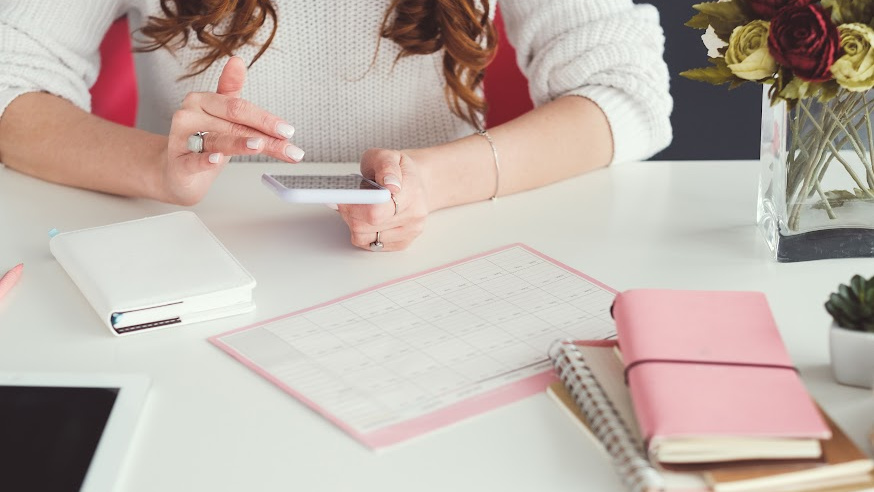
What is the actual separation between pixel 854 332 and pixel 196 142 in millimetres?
725

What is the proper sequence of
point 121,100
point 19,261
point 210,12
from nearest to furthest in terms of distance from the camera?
1. point 19,261
2. point 210,12
3. point 121,100

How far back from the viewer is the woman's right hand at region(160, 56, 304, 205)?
3.53 feet

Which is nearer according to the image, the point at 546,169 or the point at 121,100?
the point at 546,169

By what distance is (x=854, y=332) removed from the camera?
0.81 metres

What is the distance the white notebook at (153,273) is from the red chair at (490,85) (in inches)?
29.8

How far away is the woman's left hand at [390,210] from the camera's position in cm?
109

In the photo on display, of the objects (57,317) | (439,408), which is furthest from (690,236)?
(57,317)

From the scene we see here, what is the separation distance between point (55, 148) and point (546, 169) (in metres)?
0.65

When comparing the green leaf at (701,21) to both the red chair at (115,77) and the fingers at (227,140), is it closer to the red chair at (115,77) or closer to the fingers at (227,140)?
the fingers at (227,140)

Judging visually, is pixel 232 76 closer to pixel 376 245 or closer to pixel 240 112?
pixel 240 112

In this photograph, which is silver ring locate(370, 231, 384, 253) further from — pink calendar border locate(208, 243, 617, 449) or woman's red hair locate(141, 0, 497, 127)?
woman's red hair locate(141, 0, 497, 127)

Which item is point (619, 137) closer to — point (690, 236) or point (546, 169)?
point (546, 169)

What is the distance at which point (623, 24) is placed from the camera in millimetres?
1385

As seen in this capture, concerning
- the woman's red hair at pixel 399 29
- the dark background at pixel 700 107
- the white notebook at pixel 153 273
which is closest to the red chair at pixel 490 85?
the woman's red hair at pixel 399 29
